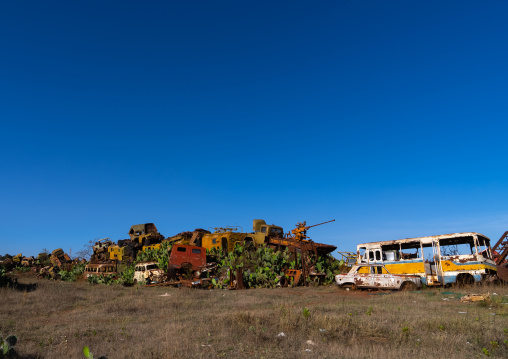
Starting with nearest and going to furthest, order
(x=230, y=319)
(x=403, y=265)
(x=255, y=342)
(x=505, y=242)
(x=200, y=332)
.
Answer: (x=255, y=342) → (x=200, y=332) → (x=230, y=319) → (x=403, y=265) → (x=505, y=242)

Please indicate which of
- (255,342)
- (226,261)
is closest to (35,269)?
(226,261)

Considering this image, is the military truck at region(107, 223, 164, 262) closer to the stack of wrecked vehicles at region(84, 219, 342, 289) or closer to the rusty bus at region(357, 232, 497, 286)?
the stack of wrecked vehicles at region(84, 219, 342, 289)

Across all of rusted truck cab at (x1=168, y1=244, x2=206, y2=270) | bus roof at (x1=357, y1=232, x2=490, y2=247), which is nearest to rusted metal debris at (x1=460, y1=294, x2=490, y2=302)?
bus roof at (x1=357, y1=232, x2=490, y2=247)

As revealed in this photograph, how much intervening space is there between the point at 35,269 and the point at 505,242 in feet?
149

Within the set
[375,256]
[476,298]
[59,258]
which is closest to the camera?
[476,298]

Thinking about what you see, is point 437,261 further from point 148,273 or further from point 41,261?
point 41,261

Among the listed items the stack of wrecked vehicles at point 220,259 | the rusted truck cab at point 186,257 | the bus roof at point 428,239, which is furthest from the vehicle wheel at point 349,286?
the rusted truck cab at point 186,257

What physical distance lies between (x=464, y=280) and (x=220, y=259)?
17858 millimetres

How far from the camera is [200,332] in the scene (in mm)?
8375

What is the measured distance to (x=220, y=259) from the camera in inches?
1121

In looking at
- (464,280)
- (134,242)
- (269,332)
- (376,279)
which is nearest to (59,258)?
(134,242)

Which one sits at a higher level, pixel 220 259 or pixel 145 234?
pixel 145 234

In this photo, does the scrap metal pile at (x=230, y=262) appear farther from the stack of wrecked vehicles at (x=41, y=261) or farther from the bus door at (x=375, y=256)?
the bus door at (x=375, y=256)

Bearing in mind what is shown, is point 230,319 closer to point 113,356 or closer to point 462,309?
point 113,356
